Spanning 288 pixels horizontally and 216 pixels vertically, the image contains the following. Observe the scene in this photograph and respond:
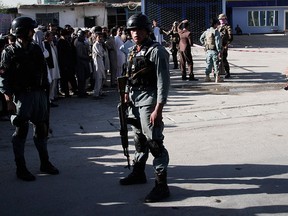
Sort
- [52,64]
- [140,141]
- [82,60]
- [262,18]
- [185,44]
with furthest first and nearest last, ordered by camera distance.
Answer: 1. [262,18]
2. [185,44]
3. [82,60]
4. [52,64]
5. [140,141]

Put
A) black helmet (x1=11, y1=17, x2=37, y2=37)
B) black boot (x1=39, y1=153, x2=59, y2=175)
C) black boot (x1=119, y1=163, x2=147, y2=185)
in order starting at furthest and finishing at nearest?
black boot (x1=39, y1=153, x2=59, y2=175)
black helmet (x1=11, y1=17, x2=37, y2=37)
black boot (x1=119, y1=163, x2=147, y2=185)

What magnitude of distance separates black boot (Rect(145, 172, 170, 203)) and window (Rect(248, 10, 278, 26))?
40.8 meters

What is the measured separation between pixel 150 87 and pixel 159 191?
109 centimetres

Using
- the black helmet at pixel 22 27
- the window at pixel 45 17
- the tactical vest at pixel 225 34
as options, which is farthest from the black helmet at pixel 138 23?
the window at pixel 45 17

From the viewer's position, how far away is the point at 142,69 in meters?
4.79

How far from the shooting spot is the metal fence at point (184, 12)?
95.8 feet

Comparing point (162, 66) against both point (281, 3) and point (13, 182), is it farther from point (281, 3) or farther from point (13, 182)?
point (281, 3)

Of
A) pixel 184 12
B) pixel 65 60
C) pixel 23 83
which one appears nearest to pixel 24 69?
pixel 23 83

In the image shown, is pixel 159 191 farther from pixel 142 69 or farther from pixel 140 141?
pixel 142 69

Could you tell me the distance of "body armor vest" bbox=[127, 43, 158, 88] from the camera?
4754 millimetres

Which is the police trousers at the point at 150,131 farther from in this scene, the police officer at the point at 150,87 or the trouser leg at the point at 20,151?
the trouser leg at the point at 20,151

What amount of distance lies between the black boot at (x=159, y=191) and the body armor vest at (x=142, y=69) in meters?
0.97

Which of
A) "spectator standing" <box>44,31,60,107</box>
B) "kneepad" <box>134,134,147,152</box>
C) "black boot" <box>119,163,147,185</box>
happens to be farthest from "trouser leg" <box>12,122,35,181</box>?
"spectator standing" <box>44,31,60,107</box>

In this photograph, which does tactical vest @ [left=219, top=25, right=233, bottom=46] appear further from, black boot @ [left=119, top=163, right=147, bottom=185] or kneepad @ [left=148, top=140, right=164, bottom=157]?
kneepad @ [left=148, top=140, right=164, bottom=157]
